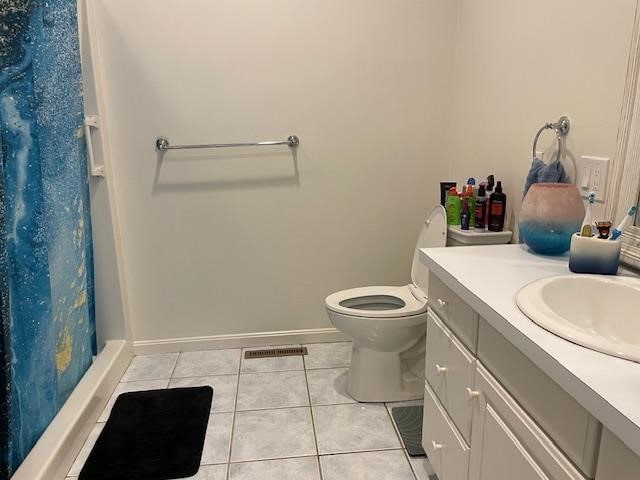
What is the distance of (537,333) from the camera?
2.97 feet

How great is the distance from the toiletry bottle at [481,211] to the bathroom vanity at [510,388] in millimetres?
401

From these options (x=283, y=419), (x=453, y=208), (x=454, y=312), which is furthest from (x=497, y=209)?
(x=283, y=419)

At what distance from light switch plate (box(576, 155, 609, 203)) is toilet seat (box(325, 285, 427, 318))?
0.80m

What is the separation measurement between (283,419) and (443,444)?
788mm

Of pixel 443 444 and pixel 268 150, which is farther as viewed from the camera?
pixel 268 150

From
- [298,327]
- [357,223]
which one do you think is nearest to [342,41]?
[357,223]

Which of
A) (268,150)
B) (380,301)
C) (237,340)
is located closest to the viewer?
(380,301)

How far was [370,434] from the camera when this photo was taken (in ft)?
6.25

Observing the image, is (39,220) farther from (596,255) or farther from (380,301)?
(596,255)

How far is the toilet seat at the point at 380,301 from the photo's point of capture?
1.98 m

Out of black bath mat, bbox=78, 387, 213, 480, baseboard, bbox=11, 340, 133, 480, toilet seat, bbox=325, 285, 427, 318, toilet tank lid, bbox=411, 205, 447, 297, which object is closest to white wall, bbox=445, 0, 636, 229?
toilet tank lid, bbox=411, 205, 447, 297

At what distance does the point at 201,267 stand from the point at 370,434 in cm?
120

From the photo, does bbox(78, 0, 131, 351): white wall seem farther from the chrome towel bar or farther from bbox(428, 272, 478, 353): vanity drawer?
bbox(428, 272, 478, 353): vanity drawer

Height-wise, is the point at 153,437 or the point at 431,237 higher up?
the point at 431,237
